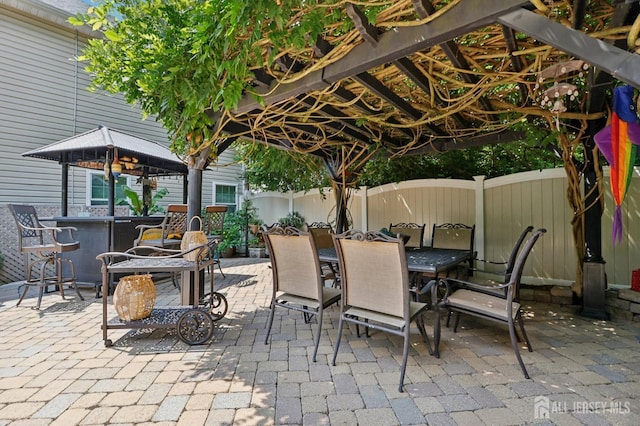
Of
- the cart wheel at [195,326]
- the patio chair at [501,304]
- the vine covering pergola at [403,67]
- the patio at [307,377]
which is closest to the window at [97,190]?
the patio at [307,377]

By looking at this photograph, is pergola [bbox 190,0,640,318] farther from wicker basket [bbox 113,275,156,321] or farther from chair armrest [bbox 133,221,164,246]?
chair armrest [bbox 133,221,164,246]

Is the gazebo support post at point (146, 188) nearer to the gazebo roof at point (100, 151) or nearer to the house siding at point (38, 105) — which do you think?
the house siding at point (38, 105)

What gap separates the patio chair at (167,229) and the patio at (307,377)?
157cm

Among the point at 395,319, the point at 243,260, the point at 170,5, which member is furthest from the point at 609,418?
the point at 243,260

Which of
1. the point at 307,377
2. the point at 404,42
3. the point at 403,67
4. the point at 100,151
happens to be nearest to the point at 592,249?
the point at 403,67

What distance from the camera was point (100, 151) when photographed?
535 cm

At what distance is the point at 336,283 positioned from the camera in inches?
150

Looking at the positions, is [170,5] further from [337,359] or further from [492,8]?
[337,359]

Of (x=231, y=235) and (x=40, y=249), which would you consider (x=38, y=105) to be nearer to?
(x=40, y=249)

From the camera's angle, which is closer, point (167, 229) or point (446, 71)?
point (446, 71)

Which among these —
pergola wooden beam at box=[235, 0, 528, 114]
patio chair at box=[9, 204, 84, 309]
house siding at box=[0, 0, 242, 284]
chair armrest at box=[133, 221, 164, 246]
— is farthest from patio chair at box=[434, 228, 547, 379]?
house siding at box=[0, 0, 242, 284]

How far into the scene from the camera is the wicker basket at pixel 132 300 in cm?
274

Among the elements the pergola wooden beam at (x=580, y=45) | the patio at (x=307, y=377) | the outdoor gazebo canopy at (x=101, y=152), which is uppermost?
the outdoor gazebo canopy at (x=101, y=152)

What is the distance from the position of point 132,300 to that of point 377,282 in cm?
222
